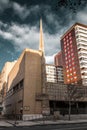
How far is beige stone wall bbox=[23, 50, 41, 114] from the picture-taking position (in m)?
45.5

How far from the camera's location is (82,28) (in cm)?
10231

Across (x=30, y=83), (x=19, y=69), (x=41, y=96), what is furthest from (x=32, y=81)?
(x=19, y=69)

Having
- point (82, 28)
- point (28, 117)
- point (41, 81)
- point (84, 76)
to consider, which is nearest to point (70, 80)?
point (84, 76)

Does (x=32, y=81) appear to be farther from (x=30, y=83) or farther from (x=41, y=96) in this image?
(x=41, y=96)

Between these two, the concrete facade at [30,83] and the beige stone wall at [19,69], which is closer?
the concrete facade at [30,83]

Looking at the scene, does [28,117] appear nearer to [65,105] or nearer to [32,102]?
[32,102]

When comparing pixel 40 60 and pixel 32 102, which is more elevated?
pixel 40 60

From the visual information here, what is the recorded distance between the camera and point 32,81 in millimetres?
48562

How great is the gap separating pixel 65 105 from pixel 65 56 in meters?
61.6

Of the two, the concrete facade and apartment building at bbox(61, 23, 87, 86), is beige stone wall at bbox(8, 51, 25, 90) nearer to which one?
the concrete facade

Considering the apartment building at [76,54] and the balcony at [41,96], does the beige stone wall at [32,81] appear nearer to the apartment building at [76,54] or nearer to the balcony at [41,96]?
the balcony at [41,96]

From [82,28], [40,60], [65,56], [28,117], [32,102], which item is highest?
[82,28]

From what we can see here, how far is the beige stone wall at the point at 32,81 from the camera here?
4555 cm

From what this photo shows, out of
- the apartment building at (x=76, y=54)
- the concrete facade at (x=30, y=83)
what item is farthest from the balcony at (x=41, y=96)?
the apartment building at (x=76, y=54)
